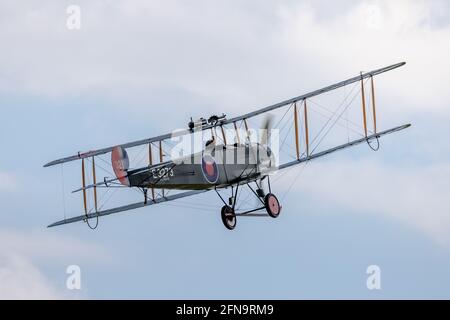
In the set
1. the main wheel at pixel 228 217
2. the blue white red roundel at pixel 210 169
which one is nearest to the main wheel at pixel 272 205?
the main wheel at pixel 228 217

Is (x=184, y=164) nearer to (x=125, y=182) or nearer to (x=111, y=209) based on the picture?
(x=125, y=182)

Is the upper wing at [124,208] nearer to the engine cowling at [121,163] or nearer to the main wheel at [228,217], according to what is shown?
the main wheel at [228,217]

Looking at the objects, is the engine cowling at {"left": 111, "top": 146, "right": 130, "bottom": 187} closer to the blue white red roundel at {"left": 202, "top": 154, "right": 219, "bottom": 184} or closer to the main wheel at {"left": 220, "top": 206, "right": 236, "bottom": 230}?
the blue white red roundel at {"left": 202, "top": 154, "right": 219, "bottom": 184}

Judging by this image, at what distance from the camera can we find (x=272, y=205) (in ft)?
134

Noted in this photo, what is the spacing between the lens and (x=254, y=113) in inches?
1624

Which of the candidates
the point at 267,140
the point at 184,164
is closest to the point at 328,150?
the point at 267,140

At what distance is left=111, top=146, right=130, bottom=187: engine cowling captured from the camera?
38562 mm

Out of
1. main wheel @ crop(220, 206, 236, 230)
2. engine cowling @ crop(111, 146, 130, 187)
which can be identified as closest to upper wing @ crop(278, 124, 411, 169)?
main wheel @ crop(220, 206, 236, 230)

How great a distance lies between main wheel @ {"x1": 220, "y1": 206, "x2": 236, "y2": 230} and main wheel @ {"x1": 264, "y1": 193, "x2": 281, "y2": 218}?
4.03ft

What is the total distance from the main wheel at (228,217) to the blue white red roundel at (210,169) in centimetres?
96

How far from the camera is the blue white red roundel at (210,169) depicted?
3900 centimetres

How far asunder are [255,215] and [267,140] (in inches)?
108

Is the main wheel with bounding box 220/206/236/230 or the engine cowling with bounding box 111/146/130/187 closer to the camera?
the engine cowling with bounding box 111/146/130/187

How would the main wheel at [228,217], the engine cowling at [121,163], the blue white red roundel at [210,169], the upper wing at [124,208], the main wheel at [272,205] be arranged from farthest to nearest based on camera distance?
the upper wing at [124,208]
the main wheel at [272,205]
the main wheel at [228,217]
the blue white red roundel at [210,169]
the engine cowling at [121,163]
